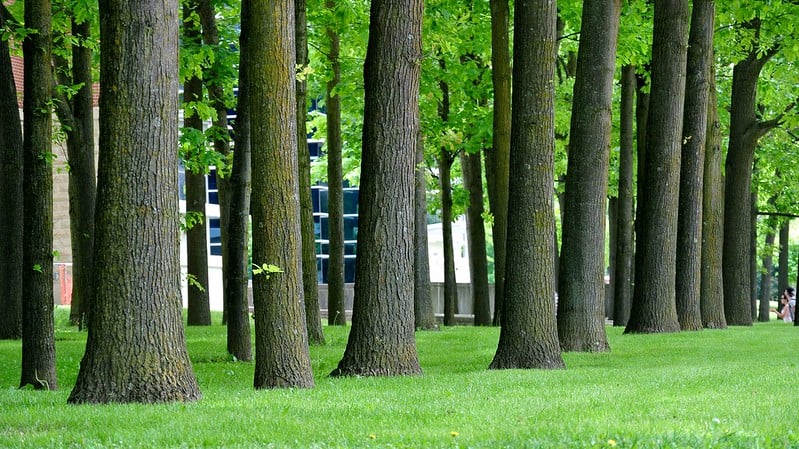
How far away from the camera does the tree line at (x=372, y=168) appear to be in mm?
10766

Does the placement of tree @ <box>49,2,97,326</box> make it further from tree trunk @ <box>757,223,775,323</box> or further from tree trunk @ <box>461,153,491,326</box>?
tree trunk @ <box>757,223,775,323</box>

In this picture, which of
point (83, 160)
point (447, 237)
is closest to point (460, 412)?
point (83, 160)

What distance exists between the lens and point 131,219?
420 inches

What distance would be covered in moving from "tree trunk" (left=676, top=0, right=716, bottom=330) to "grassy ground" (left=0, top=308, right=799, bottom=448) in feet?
26.4

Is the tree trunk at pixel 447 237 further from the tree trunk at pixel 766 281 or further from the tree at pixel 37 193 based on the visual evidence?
the tree at pixel 37 193

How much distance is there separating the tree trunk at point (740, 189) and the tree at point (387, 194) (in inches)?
652

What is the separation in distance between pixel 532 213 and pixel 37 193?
5.92 meters

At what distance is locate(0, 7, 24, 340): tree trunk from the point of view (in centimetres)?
1952


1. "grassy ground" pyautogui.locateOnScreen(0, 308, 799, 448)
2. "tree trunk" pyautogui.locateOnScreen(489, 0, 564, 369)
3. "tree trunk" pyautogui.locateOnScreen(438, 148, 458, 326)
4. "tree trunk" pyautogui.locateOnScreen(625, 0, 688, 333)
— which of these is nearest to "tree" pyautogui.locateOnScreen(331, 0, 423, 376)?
"grassy ground" pyautogui.locateOnScreen(0, 308, 799, 448)

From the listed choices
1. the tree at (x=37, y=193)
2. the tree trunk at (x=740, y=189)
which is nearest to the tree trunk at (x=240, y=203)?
the tree at (x=37, y=193)

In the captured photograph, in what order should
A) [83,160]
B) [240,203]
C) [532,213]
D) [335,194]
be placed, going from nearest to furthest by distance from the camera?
[532,213] < [240,203] < [83,160] < [335,194]

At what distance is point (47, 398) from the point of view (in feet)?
38.1

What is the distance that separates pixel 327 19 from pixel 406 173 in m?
10.3

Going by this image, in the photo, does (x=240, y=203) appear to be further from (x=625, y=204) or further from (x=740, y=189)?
(x=740, y=189)
